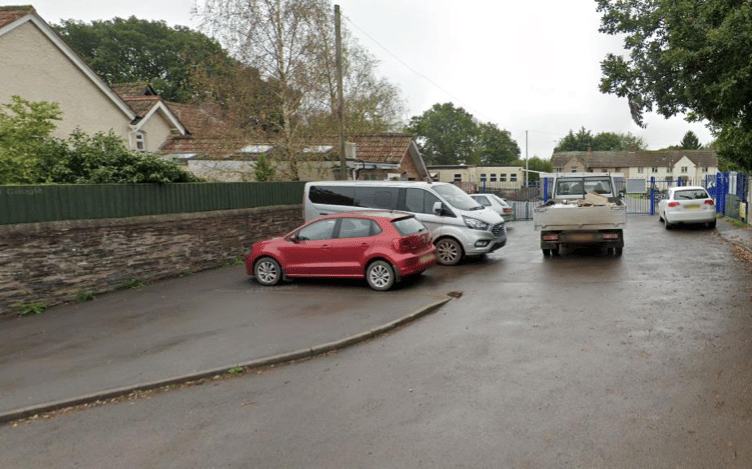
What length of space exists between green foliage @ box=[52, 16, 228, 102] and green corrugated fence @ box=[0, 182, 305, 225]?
128ft

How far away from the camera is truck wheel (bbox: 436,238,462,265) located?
42.3ft

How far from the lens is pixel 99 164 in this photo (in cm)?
1181

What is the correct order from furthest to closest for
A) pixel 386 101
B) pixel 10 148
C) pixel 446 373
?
pixel 386 101 → pixel 10 148 → pixel 446 373

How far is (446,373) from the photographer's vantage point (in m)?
5.63

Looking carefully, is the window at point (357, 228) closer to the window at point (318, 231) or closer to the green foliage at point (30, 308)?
the window at point (318, 231)

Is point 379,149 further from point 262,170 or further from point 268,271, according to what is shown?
point 268,271

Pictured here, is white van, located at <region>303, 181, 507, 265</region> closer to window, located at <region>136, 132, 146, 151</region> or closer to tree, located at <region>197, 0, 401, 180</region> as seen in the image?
tree, located at <region>197, 0, 401, 180</region>

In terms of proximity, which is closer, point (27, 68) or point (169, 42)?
point (27, 68)

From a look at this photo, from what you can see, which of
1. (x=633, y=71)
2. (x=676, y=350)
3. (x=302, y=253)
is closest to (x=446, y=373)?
(x=676, y=350)

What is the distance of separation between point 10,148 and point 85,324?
180 inches

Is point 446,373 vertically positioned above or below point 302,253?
below

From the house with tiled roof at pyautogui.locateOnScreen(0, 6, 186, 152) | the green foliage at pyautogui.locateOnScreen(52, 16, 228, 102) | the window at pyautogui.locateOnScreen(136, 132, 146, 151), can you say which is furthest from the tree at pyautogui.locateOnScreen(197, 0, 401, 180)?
the green foliage at pyautogui.locateOnScreen(52, 16, 228, 102)

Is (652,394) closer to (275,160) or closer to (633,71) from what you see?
(633,71)

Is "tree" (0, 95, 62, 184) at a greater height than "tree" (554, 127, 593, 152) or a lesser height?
lesser
